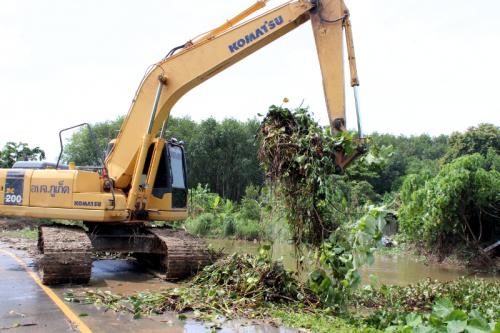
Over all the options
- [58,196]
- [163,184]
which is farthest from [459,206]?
[58,196]

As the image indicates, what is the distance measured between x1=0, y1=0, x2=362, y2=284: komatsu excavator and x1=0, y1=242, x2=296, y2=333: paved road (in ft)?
1.59

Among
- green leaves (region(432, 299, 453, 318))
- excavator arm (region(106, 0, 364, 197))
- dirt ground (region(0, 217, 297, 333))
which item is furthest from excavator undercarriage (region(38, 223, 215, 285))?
green leaves (region(432, 299, 453, 318))

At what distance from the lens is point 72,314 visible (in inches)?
295

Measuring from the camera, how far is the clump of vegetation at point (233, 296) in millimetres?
7828

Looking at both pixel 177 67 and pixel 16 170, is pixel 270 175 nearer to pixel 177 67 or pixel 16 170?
pixel 177 67

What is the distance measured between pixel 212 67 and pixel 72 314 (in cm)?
556

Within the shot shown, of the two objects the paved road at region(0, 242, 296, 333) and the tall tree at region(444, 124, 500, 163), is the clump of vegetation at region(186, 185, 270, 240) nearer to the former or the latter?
the paved road at region(0, 242, 296, 333)

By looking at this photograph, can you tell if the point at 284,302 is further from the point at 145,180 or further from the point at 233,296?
the point at 145,180

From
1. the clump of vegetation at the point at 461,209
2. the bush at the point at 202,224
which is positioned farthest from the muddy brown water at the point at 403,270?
the bush at the point at 202,224

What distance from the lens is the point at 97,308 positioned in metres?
7.95

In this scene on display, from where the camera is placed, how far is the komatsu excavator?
9.77 meters

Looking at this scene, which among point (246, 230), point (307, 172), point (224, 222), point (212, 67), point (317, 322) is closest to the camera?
point (317, 322)

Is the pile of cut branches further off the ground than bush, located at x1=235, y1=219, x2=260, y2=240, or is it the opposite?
the pile of cut branches

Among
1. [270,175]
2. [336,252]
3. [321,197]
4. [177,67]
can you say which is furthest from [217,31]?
[336,252]
